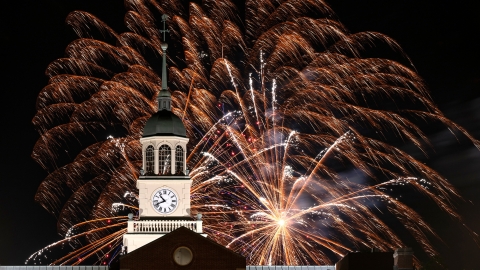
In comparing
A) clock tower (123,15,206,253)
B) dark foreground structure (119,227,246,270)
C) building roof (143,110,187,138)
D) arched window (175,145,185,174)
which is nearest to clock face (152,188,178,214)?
clock tower (123,15,206,253)

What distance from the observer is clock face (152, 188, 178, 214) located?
9281 cm

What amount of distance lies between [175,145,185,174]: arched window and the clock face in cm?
141

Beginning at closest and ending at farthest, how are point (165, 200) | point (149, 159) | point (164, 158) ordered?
1. point (165, 200)
2. point (164, 158)
3. point (149, 159)

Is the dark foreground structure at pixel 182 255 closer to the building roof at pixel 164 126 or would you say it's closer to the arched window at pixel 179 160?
the arched window at pixel 179 160

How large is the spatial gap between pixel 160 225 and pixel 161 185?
253 centimetres

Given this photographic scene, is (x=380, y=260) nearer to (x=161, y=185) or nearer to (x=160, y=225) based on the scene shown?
(x=160, y=225)

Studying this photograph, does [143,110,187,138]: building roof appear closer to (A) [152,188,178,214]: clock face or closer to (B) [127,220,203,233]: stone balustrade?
(A) [152,188,178,214]: clock face

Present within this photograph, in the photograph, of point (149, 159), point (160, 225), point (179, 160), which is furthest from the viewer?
point (179, 160)

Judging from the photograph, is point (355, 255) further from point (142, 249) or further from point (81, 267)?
point (81, 267)

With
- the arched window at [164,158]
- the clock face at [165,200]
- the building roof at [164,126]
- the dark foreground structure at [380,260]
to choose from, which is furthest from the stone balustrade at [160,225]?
the dark foreground structure at [380,260]

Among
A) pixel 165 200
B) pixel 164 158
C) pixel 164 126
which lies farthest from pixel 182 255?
pixel 164 126

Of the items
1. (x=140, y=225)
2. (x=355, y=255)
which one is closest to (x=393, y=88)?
(x=355, y=255)

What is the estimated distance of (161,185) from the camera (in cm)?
9256

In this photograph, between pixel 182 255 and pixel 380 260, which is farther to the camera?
pixel 380 260
